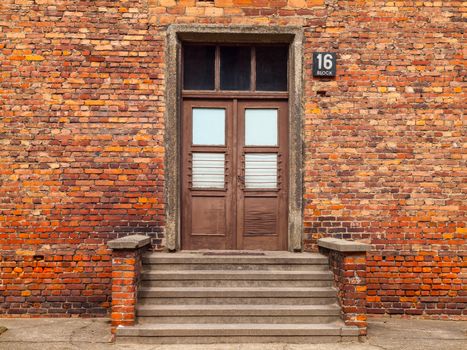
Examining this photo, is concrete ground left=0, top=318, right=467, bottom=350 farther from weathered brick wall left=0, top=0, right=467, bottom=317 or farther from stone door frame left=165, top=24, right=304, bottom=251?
stone door frame left=165, top=24, right=304, bottom=251

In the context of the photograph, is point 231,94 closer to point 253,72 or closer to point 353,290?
point 253,72

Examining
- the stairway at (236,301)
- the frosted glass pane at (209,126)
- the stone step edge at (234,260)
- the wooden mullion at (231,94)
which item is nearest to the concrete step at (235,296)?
the stairway at (236,301)

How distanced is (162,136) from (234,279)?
216cm

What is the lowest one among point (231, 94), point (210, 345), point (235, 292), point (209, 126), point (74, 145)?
point (210, 345)

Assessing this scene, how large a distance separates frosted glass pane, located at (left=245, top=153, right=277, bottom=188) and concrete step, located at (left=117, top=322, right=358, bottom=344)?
2.23 meters

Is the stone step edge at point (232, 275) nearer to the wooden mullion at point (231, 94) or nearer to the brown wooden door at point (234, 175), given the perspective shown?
the brown wooden door at point (234, 175)

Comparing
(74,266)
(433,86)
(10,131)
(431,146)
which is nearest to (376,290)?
(431,146)

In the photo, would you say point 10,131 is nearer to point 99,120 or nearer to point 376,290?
point 99,120

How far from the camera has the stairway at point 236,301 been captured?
16.7ft

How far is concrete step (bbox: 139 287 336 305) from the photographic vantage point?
549 centimetres

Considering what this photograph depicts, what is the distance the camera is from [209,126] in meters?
6.82

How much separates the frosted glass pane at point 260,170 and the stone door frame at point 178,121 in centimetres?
33

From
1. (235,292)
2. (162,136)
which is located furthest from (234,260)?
(162,136)

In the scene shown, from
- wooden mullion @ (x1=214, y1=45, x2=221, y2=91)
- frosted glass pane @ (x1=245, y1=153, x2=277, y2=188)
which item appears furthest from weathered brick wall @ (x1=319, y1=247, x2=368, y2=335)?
wooden mullion @ (x1=214, y1=45, x2=221, y2=91)
